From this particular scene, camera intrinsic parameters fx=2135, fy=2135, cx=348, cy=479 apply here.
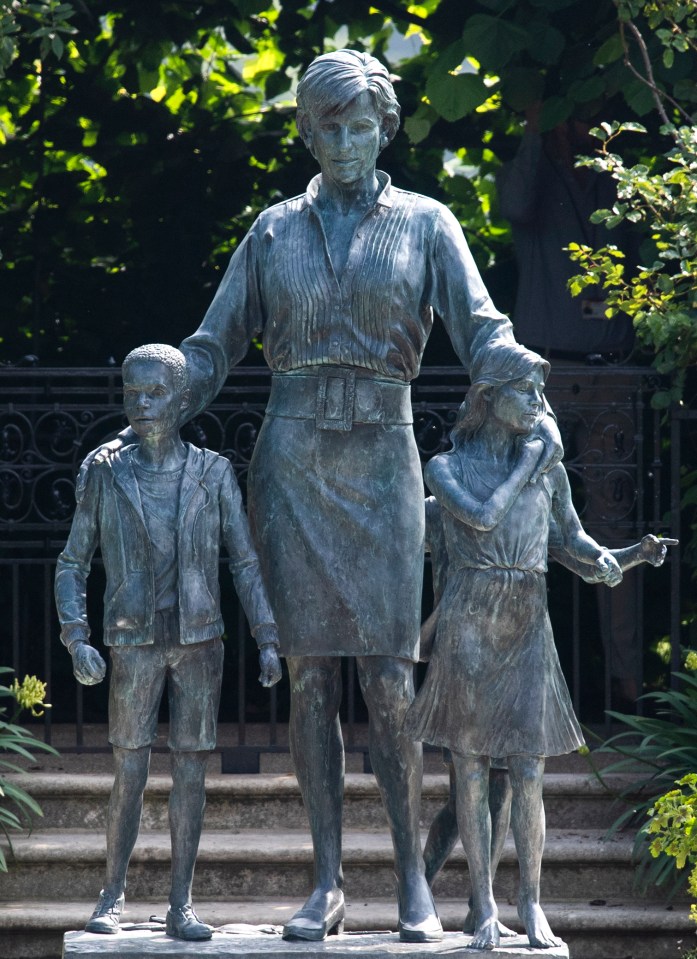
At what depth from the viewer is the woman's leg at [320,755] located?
586 cm

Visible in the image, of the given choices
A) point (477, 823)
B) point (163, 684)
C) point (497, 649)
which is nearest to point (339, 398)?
point (497, 649)

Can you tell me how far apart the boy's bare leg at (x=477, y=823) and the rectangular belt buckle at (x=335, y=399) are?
95 cm

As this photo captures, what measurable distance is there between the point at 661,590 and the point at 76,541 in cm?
464

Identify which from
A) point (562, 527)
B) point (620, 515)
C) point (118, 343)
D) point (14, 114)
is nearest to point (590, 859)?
point (620, 515)

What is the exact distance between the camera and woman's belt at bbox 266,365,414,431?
5.82 meters

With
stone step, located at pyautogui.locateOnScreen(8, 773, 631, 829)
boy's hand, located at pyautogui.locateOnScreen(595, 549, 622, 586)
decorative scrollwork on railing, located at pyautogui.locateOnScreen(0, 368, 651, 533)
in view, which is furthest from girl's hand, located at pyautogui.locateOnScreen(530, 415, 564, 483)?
stone step, located at pyautogui.locateOnScreen(8, 773, 631, 829)

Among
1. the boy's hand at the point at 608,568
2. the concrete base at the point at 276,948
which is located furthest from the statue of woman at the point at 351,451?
the boy's hand at the point at 608,568

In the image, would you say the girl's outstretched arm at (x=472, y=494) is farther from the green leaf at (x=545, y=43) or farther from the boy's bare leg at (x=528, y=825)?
the green leaf at (x=545, y=43)

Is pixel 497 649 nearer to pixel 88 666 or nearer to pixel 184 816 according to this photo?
pixel 184 816

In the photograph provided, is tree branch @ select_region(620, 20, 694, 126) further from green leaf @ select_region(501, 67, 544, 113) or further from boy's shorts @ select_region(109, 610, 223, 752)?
boy's shorts @ select_region(109, 610, 223, 752)

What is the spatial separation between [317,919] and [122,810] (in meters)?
0.60

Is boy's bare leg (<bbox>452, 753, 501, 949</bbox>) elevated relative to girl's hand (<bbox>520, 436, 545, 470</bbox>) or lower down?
lower down

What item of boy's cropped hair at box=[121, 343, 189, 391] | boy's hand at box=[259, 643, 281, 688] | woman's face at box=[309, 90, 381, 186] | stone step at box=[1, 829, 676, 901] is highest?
woman's face at box=[309, 90, 381, 186]

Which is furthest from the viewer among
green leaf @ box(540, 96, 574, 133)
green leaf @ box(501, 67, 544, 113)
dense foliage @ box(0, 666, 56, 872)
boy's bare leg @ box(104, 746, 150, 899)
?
green leaf @ box(501, 67, 544, 113)
